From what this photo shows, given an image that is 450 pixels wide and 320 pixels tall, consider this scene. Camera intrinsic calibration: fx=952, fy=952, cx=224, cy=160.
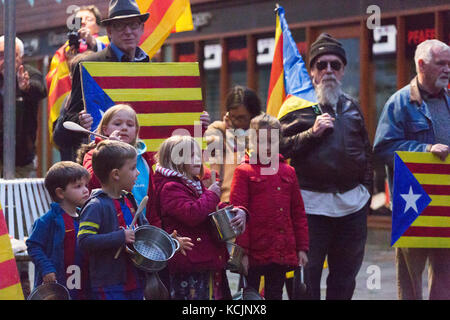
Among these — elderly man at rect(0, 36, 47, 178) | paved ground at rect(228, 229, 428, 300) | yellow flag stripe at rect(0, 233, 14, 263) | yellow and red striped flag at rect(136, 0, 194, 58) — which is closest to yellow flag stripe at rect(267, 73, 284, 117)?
yellow and red striped flag at rect(136, 0, 194, 58)

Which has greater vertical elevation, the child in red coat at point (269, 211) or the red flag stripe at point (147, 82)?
the red flag stripe at point (147, 82)

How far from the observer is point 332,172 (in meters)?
6.13

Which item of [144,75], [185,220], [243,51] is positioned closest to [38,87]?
[144,75]

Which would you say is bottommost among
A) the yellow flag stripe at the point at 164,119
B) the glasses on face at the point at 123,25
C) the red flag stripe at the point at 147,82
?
the yellow flag stripe at the point at 164,119

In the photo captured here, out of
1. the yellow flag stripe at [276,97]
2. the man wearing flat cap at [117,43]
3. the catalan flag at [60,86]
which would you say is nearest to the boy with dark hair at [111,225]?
the man wearing flat cap at [117,43]

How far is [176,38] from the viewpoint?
14.9 meters

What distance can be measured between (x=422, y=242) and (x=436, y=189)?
1.11 ft

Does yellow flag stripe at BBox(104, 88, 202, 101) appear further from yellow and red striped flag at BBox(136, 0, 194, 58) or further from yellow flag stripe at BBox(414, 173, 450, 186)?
yellow flag stripe at BBox(414, 173, 450, 186)

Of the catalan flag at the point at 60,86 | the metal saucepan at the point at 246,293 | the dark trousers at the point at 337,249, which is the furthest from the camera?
the catalan flag at the point at 60,86

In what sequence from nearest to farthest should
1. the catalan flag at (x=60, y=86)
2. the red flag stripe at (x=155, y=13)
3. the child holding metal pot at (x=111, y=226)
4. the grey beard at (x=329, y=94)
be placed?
the child holding metal pot at (x=111, y=226) → the grey beard at (x=329, y=94) → the red flag stripe at (x=155, y=13) → the catalan flag at (x=60, y=86)

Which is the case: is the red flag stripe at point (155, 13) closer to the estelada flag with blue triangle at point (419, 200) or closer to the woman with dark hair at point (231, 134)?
the woman with dark hair at point (231, 134)

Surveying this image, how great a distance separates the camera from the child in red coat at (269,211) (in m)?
5.73

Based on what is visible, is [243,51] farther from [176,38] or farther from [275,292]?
[275,292]

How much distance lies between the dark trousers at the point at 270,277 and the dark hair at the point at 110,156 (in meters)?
1.41
